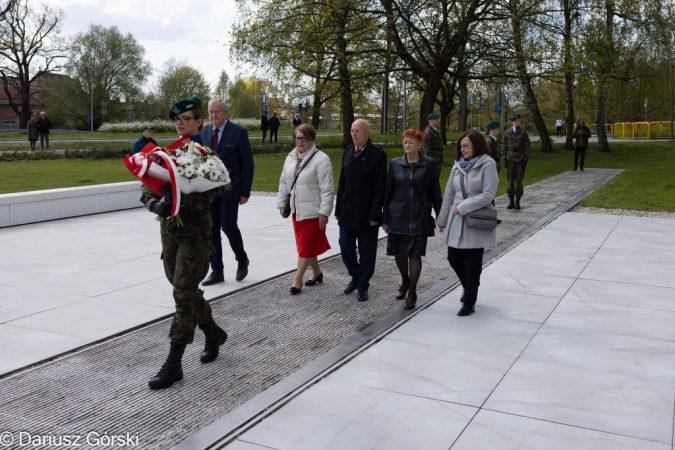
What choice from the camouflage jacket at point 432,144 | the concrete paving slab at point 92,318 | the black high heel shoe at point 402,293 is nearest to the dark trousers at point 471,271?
the black high heel shoe at point 402,293

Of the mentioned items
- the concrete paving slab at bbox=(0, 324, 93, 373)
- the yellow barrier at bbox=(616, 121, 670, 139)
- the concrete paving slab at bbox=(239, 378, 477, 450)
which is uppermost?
the yellow barrier at bbox=(616, 121, 670, 139)

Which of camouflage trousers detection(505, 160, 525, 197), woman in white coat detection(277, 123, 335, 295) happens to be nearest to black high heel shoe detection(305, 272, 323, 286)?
woman in white coat detection(277, 123, 335, 295)

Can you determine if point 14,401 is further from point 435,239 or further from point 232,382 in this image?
point 435,239

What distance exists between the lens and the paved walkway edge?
155 inches

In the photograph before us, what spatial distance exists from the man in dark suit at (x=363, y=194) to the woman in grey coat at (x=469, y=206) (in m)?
0.67

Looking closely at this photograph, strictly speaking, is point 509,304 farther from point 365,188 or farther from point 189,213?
point 189,213

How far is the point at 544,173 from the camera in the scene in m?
23.4

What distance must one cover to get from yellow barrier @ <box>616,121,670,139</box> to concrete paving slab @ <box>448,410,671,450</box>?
50.1 meters

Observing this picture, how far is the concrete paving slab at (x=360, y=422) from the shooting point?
3.87 meters

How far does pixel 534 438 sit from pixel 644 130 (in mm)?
52085

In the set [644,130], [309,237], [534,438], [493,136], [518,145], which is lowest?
[534,438]

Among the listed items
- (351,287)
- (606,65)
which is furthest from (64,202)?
(606,65)

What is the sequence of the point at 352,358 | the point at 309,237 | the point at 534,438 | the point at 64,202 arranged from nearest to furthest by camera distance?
the point at 534,438 → the point at 352,358 → the point at 309,237 → the point at 64,202

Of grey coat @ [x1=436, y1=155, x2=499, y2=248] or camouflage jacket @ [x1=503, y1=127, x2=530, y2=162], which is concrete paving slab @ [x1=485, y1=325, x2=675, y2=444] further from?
camouflage jacket @ [x1=503, y1=127, x2=530, y2=162]
